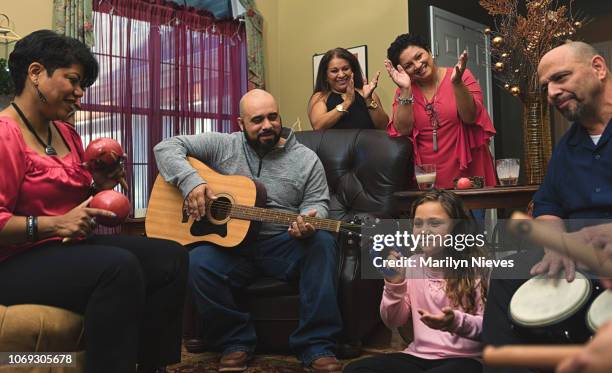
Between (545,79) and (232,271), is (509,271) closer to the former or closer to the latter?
(545,79)

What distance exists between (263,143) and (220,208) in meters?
0.37

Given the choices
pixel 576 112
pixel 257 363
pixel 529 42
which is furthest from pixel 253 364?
pixel 529 42

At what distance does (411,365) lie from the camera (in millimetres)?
1763

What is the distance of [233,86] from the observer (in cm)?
526

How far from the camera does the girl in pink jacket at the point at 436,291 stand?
175cm

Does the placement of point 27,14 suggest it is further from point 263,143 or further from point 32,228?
point 32,228

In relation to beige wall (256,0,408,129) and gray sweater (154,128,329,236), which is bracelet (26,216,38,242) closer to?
gray sweater (154,128,329,236)

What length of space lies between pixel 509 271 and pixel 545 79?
1.88 ft

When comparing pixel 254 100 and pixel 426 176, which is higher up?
pixel 254 100

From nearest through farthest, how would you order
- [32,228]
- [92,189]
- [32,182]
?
1. [32,228]
2. [32,182]
3. [92,189]

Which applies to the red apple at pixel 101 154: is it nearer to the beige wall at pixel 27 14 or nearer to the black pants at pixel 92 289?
the black pants at pixel 92 289

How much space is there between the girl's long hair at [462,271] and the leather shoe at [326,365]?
0.65 metres

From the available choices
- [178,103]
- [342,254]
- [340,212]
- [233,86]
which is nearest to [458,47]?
[233,86]

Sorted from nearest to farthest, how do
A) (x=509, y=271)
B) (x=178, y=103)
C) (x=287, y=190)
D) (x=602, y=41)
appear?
(x=509, y=271)
(x=287, y=190)
(x=178, y=103)
(x=602, y=41)
